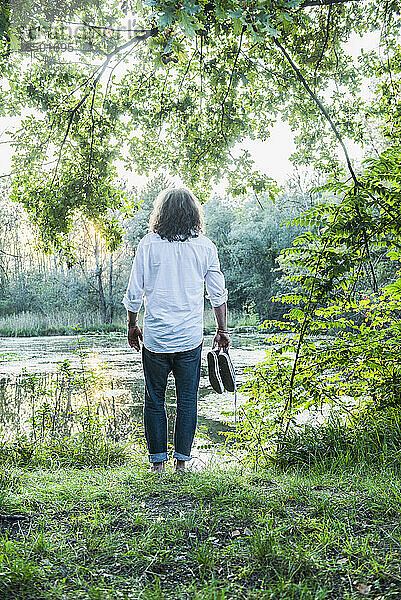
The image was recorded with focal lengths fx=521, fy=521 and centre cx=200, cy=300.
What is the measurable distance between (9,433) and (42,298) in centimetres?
1825

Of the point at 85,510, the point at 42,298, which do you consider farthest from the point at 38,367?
the point at 42,298

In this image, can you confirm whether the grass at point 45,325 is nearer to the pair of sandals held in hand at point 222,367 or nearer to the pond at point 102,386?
the pond at point 102,386

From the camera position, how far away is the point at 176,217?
334cm

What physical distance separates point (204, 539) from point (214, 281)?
68.3 inches

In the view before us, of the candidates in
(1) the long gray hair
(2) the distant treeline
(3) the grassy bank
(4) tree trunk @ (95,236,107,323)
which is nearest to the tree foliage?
(1) the long gray hair

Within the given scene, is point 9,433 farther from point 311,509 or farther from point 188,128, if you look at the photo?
point 311,509

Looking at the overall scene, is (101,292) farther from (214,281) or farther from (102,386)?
(214,281)

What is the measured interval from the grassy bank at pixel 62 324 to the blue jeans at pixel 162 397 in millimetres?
15044

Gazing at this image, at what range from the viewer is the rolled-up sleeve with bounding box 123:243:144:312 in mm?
3393

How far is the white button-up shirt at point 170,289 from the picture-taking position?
3344 millimetres

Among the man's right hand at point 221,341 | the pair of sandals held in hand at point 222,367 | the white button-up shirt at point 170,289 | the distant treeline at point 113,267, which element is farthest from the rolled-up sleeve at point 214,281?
the distant treeline at point 113,267

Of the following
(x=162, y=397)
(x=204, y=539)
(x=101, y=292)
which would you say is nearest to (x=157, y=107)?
(x=162, y=397)

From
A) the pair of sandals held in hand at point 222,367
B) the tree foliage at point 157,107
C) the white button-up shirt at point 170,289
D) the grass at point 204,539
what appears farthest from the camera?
the tree foliage at point 157,107

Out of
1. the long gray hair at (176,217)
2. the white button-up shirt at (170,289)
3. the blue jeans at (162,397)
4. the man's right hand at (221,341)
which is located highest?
the long gray hair at (176,217)
